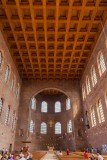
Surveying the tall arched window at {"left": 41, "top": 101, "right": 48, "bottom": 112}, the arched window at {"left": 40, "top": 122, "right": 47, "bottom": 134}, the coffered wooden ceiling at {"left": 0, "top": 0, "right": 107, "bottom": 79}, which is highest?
the coffered wooden ceiling at {"left": 0, "top": 0, "right": 107, "bottom": 79}

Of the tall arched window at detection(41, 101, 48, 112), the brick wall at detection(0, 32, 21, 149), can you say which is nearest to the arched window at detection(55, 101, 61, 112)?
the tall arched window at detection(41, 101, 48, 112)

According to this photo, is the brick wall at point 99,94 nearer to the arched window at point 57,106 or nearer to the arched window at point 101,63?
the arched window at point 101,63

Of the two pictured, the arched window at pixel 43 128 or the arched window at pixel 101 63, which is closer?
the arched window at pixel 101 63

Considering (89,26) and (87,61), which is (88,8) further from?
(87,61)

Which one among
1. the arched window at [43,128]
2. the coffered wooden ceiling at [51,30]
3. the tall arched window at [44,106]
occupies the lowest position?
the arched window at [43,128]

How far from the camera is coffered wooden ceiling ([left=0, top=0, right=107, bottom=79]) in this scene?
14.0 m

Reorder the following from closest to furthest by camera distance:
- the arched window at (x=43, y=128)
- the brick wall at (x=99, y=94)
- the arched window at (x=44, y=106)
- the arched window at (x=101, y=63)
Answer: the brick wall at (x=99, y=94) → the arched window at (x=101, y=63) → the arched window at (x=43, y=128) → the arched window at (x=44, y=106)

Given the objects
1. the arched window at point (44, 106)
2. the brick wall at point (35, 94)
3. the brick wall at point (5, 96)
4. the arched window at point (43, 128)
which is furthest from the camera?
the arched window at point (44, 106)

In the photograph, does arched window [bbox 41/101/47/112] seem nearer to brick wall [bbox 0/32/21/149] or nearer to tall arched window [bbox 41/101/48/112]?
tall arched window [bbox 41/101/48/112]

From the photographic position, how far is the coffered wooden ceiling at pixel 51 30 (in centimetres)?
1397

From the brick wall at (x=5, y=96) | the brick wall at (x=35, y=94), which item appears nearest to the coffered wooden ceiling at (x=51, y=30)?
the brick wall at (x=5, y=96)

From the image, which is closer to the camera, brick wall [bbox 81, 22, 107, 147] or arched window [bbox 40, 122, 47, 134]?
brick wall [bbox 81, 22, 107, 147]

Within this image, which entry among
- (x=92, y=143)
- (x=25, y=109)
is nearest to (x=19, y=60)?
(x=25, y=109)

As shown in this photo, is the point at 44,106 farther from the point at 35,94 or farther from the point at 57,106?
the point at 35,94
